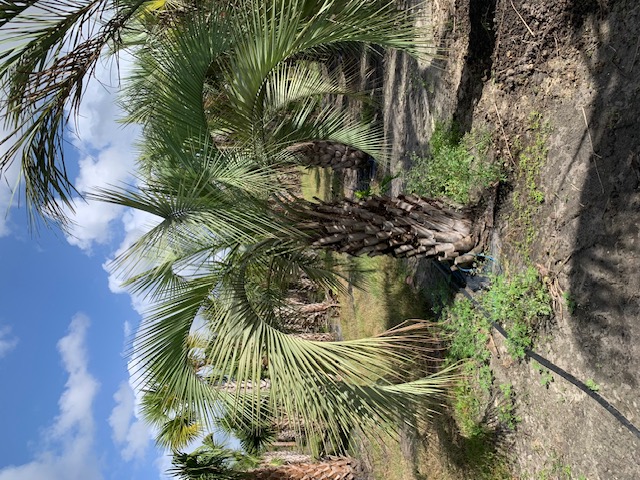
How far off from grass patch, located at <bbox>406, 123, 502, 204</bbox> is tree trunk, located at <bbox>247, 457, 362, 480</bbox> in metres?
4.17

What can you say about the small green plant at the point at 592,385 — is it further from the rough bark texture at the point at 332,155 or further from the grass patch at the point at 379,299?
the rough bark texture at the point at 332,155

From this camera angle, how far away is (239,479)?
228 inches

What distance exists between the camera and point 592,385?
2994mm

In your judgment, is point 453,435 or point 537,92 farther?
point 453,435

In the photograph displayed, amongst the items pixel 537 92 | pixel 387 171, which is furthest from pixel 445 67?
pixel 387 171

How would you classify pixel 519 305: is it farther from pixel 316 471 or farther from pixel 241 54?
pixel 316 471

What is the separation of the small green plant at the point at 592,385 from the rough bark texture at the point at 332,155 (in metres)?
4.73

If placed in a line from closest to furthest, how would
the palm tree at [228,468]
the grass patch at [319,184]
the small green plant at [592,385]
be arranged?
the small green plant at [592,385] → the palm tree at [228,468] → the grass patch at [319,184]

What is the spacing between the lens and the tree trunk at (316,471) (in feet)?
20.7

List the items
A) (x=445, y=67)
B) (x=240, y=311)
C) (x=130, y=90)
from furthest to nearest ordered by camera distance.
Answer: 1. (x=130, y=90)
2. (x=445, y=67)
3. (x=240, y=311)

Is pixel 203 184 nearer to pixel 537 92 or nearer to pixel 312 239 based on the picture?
pixel 312 239

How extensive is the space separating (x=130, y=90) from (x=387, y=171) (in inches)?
148

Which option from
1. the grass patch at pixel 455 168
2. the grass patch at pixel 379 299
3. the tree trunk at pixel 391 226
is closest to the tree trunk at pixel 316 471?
the grass patch at pixel 379 299

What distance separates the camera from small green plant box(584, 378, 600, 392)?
2.96 meters
